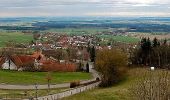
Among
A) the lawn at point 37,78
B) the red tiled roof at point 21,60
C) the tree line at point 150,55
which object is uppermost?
the tree line at point 150,55

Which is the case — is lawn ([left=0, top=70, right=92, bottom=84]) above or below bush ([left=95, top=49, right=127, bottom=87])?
below

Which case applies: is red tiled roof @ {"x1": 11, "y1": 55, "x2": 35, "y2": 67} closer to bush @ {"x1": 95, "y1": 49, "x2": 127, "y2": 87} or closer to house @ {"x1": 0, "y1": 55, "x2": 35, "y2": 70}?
house @ {"x1": 0, "y1": 55, "x2": 35, "y2": 70}

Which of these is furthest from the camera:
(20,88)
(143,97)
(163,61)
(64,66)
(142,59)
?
(64,66)

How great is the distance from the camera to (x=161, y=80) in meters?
19.4

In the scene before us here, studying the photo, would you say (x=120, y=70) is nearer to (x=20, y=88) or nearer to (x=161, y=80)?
(x=20, y=88)

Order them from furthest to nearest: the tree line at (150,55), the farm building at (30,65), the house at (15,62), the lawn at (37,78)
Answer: the house at (15,62) < the farm building at (30,65) < the tree line at (150,55) < the lawn at (37,78)

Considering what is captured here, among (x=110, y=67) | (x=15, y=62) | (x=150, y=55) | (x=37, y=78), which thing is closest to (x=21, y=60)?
(x=15, y=62)

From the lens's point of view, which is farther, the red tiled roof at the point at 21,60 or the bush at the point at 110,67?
the red tiled roof at the point at 21,60

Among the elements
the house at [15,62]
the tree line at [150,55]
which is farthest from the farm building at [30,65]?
the tree line at [150,55]

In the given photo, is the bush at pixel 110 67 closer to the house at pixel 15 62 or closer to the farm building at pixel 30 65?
the farm building at pixel 30 65

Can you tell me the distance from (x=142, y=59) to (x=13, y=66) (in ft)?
110

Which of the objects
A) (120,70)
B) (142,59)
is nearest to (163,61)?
(142,59)

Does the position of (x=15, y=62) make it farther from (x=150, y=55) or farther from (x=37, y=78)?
(x=150, y=55)

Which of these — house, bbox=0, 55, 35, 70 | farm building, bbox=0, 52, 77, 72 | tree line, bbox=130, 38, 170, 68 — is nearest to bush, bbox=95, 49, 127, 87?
tree line, bbox=130, 38, 170, 68
